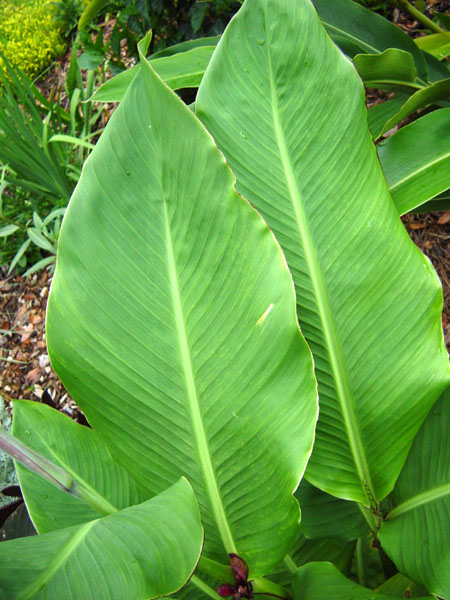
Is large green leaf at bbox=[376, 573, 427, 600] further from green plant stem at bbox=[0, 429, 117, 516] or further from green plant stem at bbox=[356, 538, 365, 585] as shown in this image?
green plant stem at bbox=[0, 429, 117, 516]

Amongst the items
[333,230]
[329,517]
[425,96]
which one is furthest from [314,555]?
[425,96]

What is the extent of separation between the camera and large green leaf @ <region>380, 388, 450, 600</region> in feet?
2.02

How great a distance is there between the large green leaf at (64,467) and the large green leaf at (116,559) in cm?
22

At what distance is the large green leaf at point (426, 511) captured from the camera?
615 millimetres

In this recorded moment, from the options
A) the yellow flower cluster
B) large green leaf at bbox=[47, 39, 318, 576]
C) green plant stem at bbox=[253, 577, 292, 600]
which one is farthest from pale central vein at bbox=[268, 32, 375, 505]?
the yellow flower cluster

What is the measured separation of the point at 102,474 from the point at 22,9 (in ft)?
8.52

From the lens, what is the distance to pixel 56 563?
0.51 metres

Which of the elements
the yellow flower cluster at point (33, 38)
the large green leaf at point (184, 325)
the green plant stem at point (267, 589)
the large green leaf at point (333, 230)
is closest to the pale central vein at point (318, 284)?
the large green leaf at point (333, 230)

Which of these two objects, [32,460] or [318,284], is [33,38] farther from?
[32,460]

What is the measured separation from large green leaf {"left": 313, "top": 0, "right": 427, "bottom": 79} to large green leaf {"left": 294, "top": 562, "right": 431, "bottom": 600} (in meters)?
1.10

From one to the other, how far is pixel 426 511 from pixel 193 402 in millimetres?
337

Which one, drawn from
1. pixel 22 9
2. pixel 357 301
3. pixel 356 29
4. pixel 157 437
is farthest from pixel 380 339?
pixel 22 9

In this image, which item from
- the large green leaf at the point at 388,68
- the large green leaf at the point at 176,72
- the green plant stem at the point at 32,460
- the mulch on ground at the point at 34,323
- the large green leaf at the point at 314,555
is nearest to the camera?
the green plant stem at the point at 32,460

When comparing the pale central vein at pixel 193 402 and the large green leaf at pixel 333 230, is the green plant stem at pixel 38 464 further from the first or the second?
the large green leaf at pixel 333 230
